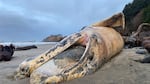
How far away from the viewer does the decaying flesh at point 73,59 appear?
4312mm

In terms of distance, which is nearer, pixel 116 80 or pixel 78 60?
pixel 116 80

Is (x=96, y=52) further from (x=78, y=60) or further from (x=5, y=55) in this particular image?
(x=5, y=55)

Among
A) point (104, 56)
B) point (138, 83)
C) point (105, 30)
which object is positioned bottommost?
point (138, 83)

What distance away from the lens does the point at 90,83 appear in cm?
426

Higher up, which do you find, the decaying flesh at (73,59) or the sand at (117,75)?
the decaying flesh at (73,59)

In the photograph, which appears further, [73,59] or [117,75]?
[73,59]

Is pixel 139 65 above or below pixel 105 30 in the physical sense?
below

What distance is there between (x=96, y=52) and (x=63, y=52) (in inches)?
21.2

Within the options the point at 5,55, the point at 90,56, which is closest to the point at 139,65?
the point at 90,56

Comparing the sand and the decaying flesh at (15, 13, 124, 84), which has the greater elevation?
the decaying flesh at (15, 13, 124, 84)

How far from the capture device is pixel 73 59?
4750mm

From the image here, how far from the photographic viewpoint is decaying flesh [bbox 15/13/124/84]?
14.1ft

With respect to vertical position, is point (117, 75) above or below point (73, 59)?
below

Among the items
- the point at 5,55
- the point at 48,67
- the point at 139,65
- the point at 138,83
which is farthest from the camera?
the point at 5,55
